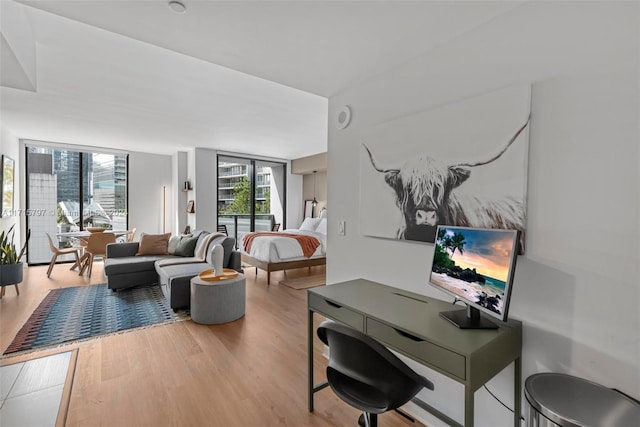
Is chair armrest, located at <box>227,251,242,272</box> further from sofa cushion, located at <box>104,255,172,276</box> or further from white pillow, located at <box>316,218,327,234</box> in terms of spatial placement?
white pillow, located at <box>316,218,327,234</box>

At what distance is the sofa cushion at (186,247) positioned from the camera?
4.96 metres

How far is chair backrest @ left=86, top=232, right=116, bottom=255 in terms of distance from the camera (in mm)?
5051

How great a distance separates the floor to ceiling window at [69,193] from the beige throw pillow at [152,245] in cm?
217

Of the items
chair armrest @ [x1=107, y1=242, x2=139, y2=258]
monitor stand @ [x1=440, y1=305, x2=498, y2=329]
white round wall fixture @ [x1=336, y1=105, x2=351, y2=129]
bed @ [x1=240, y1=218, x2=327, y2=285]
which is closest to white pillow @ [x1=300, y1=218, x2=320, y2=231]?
bed @ [x1=240, y1=218, x2=327, y2=285]

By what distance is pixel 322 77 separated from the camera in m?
2.29

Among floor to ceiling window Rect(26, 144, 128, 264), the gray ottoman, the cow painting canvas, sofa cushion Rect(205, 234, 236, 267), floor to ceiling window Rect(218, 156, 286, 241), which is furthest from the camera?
floor to ceiling window Rect(218, 156, 286, 241)

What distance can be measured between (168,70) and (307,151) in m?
4.23

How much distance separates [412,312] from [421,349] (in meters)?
0.27

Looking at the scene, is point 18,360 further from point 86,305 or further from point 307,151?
point 307,151

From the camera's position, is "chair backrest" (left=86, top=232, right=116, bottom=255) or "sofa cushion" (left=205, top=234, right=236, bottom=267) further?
"chair backrest" (left=86, top=232, right=116, bottom=255)

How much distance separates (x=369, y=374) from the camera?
130 cm

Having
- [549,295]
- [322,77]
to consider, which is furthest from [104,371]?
[549,295]

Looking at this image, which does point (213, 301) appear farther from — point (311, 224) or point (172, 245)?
point (311, 224)

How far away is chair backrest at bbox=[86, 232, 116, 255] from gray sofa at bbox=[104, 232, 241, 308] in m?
0.45
